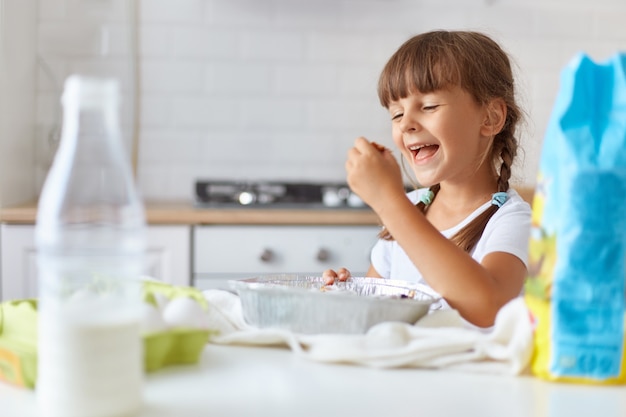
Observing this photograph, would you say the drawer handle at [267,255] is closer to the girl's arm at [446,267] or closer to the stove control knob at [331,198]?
the stove control knob at [331,198]

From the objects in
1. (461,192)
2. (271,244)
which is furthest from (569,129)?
(271,244)

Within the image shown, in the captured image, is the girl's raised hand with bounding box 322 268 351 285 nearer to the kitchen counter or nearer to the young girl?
the young girl

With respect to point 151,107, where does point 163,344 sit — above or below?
below

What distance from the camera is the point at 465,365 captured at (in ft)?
2.40

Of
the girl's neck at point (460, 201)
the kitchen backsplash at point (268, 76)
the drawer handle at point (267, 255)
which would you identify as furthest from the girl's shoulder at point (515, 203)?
the kitchen backsplash at point (268, 76)

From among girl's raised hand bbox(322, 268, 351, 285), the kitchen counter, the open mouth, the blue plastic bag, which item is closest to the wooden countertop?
the kitchen counter

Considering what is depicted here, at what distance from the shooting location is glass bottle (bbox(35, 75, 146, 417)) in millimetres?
544

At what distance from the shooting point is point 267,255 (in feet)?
7.52

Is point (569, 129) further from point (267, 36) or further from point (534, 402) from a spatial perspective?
point (267, 36)

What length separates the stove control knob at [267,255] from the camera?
229 cm

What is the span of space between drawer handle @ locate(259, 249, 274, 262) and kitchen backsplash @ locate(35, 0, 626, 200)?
0.60m

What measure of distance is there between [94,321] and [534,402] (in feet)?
1.17

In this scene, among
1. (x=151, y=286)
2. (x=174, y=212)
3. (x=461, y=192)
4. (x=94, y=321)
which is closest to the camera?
(x=94, y=321)

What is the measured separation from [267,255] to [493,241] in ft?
3.36
